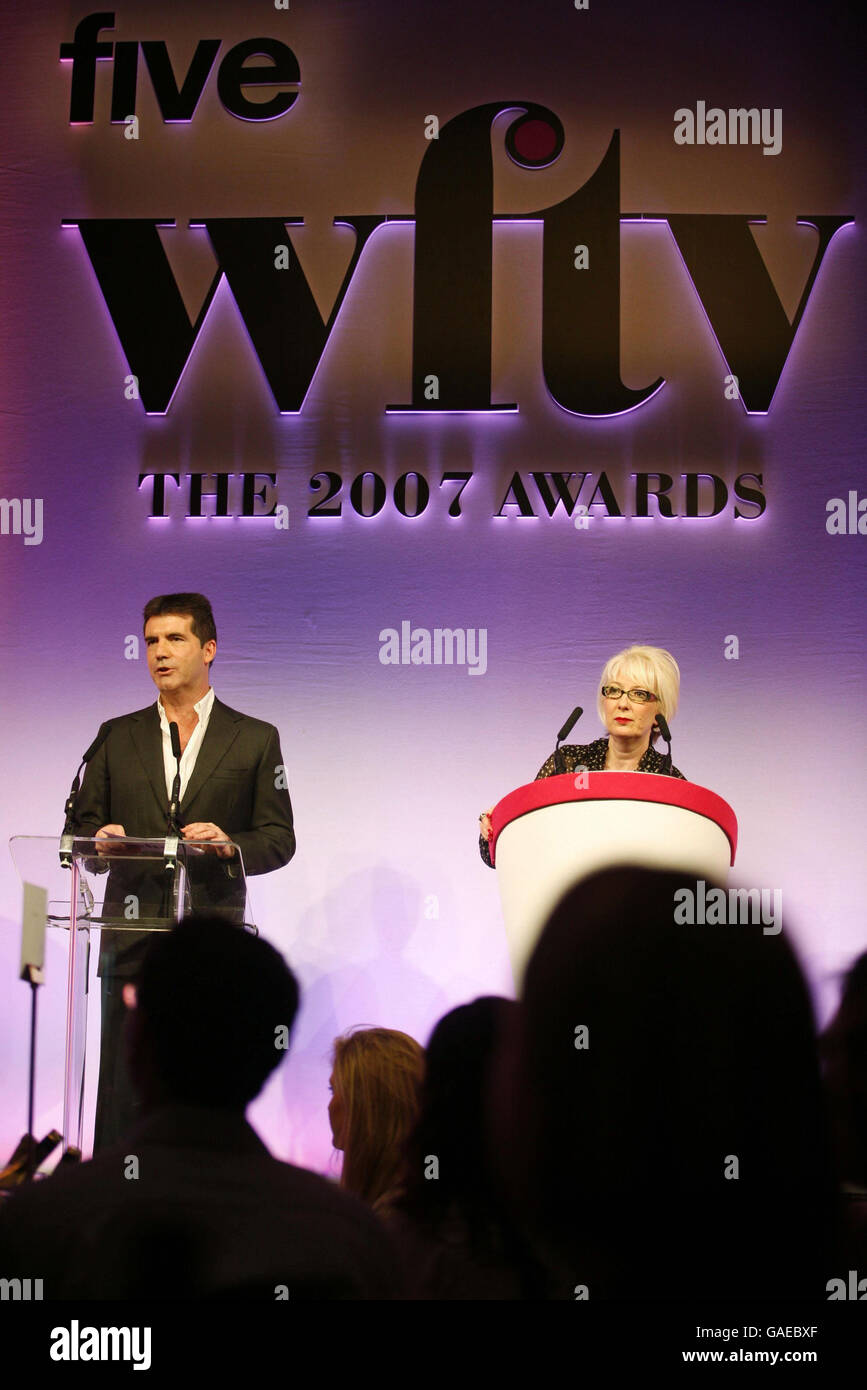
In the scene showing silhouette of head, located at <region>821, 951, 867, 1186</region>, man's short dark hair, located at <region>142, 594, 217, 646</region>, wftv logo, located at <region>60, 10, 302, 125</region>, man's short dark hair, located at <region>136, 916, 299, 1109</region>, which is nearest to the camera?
man's short dark hair, located at <region>136, 916, 299, 1109</region>

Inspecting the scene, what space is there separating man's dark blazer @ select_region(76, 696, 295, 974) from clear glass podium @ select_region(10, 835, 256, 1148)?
19.7 inches

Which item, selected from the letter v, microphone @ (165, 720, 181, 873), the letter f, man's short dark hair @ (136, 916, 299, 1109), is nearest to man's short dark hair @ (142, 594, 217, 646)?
microphone @ (165, 720, 181, 873)

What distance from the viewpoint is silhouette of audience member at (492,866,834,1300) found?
60.6 inches

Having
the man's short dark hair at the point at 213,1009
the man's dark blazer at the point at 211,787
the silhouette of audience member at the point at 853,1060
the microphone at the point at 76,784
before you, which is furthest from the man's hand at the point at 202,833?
the silhouette of audience member at the point at 853,1060

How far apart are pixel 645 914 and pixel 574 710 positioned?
10.1 feet

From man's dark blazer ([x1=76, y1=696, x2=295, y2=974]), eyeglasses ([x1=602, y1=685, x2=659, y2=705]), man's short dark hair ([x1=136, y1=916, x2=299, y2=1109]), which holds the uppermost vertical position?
eyeglasses ([x1=602, y1=685, x2=659, y2=705])

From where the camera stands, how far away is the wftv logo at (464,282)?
4754 millimetres

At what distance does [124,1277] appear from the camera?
2.19 meters

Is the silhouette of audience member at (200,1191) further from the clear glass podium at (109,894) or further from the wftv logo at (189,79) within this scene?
the wftv logo at (189,79)

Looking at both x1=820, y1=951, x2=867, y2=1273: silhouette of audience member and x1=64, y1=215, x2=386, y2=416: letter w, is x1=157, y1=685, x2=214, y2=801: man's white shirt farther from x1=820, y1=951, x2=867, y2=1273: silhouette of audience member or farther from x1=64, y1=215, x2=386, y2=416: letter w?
x1=820, y1=951, x2=867, y2=1273: silhouette of audience member

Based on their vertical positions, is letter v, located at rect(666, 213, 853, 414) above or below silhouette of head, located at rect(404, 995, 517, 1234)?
above
